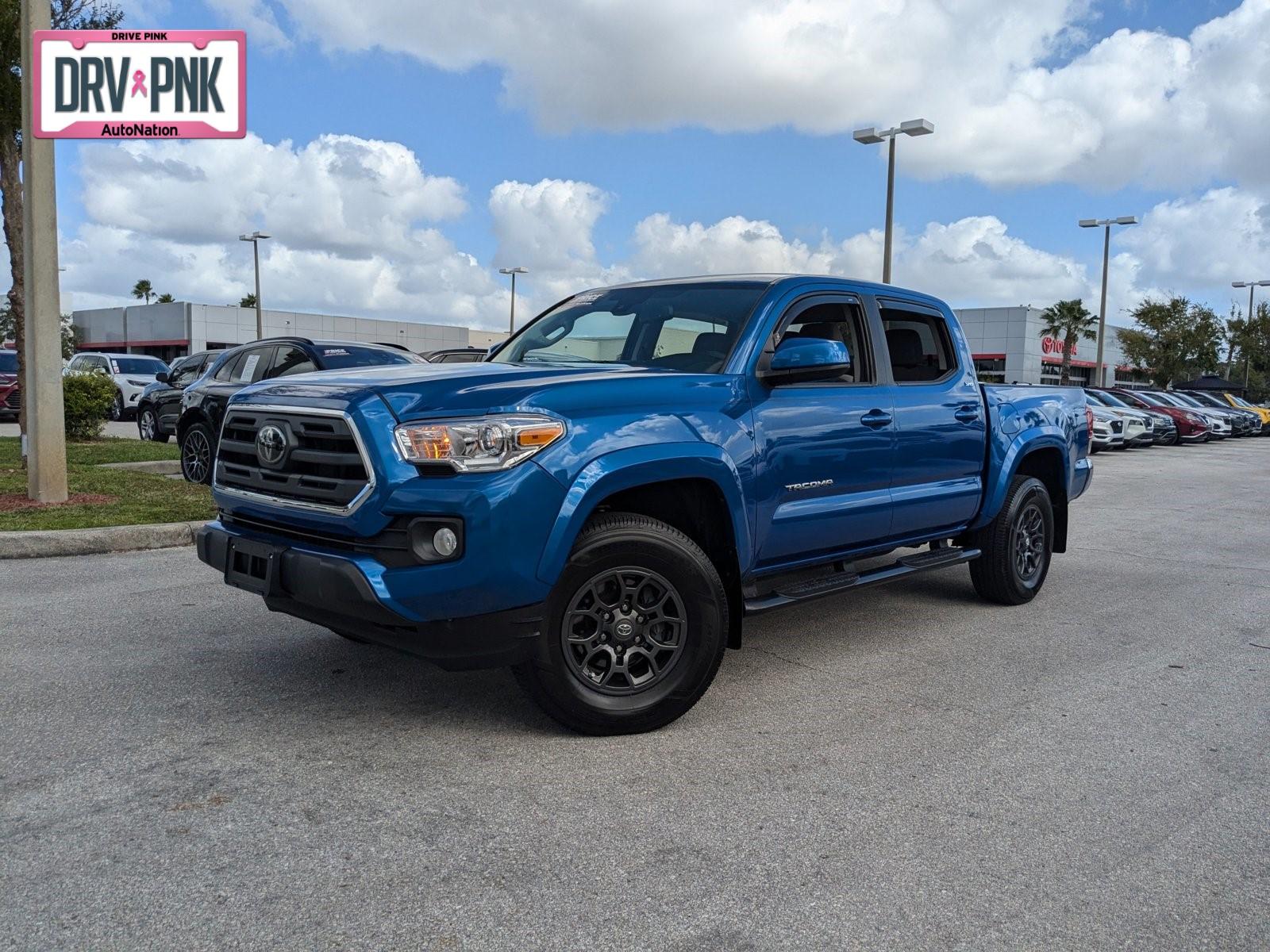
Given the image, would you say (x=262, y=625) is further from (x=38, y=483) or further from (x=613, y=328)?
(x=38, y=483)

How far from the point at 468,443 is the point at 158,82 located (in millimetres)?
7880

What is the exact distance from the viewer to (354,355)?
1070 cm

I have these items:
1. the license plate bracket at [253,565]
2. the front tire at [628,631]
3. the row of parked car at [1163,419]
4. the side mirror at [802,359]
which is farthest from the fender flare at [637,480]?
the row of parked car at [1163,419]

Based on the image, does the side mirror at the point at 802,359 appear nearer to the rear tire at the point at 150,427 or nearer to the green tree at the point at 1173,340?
the rear tire at the point at 150,427

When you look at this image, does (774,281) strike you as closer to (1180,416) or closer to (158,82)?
(158,82)

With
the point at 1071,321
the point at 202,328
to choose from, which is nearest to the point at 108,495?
the point at 202,328

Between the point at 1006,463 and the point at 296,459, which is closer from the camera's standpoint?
the point at 296,459

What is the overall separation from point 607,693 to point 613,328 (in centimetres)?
204

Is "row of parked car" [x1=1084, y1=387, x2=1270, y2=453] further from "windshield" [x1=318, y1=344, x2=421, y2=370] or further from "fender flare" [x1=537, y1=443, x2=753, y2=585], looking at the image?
"fender flare" [x1=537, y1=443, x2=753, y2=585]

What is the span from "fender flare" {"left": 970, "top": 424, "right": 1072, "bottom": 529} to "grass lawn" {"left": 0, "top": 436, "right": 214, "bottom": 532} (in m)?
6.09

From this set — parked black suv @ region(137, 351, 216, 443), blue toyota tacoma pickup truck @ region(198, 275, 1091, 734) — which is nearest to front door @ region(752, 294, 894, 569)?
blue toyota tacoma pickup truck @ region(198, 275, 1091, 734)

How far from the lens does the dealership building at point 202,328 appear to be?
5431cm

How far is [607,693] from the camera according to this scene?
3941 mm

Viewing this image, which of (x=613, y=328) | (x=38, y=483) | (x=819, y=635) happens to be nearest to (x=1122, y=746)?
(x=819, y=635)
